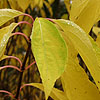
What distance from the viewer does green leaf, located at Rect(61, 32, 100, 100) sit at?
39 centimetres

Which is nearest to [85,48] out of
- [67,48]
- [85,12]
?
[67,48]

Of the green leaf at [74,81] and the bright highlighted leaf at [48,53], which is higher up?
the bright highlighted leaf at [48,53]

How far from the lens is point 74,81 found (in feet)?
1.32

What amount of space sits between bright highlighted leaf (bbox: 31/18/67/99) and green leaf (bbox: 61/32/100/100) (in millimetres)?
90

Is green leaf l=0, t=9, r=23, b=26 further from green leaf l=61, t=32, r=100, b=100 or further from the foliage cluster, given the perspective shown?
green leaf l=61, t=32, r=100, b=100

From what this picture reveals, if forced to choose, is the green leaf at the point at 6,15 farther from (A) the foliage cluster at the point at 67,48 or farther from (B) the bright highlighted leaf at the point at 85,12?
(B) the bright highlighted leaf at the point at 85,12

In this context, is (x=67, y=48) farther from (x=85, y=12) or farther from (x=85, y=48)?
(x=85, y=12)

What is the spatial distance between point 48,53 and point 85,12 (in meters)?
0.19

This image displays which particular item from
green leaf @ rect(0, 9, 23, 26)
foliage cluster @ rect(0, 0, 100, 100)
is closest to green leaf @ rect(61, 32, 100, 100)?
foliage cluster @ rect(0, 0, 100, 100)

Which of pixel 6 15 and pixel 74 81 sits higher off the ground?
pixel 6 15

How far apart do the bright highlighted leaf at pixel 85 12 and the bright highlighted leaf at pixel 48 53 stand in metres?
0.11

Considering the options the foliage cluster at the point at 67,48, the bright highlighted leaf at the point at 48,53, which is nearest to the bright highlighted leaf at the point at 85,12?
the foliage cluster at the point at 67,48

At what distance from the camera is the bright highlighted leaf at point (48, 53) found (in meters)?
0.28

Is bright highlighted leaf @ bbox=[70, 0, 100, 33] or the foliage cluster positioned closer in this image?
the foliage cluster
